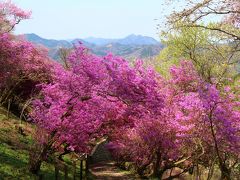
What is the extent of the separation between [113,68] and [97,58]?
1.08 meters

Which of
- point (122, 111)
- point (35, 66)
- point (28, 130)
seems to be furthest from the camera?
point (35, 66)

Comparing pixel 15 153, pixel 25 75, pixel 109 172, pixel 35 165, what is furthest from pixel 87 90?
pixel 25 75

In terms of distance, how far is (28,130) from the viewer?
30938mm

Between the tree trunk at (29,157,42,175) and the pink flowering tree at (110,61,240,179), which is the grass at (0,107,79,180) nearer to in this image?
the tree trunk at (29,157,42,175)

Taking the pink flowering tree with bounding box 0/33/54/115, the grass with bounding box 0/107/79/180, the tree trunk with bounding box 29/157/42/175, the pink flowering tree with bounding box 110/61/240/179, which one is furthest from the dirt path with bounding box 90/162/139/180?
the pink flowering tree with bounding box 0/33/54/115

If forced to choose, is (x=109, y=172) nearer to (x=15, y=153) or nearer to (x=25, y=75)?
(x=25, y=75)

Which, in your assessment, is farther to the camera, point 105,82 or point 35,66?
point 35,66

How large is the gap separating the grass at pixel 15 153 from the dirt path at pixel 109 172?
3343mm

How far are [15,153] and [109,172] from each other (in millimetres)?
12250

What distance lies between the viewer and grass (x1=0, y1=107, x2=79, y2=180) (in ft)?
58.5

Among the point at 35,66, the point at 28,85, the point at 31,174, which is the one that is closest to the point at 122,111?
the point at 31,174

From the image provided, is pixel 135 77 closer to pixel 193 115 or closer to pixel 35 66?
pixel 193 115

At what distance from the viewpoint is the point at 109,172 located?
106 feet

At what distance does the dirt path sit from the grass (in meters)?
3.34
